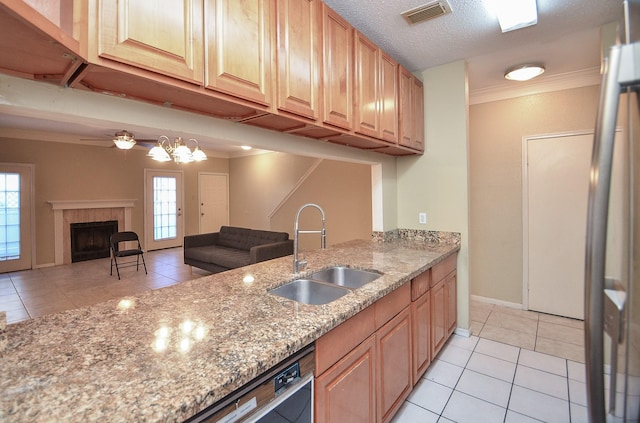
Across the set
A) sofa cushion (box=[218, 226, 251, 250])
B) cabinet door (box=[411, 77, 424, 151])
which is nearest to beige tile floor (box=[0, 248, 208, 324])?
sofa cushion (box=[218, 226, 251, 250])

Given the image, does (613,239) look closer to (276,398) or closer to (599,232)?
(599,232)

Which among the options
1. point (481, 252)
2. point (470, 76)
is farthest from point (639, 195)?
point (481, 252)

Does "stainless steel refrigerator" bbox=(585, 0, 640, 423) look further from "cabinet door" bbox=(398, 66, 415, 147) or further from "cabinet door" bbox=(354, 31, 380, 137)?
"cabinet door" bbox=(398, 66, 415, 147)

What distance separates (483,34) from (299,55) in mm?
1640

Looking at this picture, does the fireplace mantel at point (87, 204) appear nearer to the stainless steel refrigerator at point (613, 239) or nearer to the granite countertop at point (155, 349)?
the granite countertop at point (155, 349)

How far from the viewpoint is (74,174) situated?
6055 millimetres

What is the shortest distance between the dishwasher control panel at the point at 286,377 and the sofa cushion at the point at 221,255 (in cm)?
344

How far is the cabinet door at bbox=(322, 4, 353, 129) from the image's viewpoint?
5.64 ft

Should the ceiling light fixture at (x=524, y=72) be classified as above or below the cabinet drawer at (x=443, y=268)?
above

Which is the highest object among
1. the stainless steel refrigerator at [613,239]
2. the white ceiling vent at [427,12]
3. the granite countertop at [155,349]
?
the white ceiling vent at [427,12]

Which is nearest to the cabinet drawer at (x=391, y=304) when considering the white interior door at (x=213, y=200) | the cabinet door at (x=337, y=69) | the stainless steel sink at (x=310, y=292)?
the stainless steel sink at (x=310, y=292)

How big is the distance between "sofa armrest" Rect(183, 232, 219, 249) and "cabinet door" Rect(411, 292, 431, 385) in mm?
4585

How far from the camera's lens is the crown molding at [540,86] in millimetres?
2948

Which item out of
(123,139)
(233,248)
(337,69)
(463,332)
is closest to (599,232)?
(337,69)
